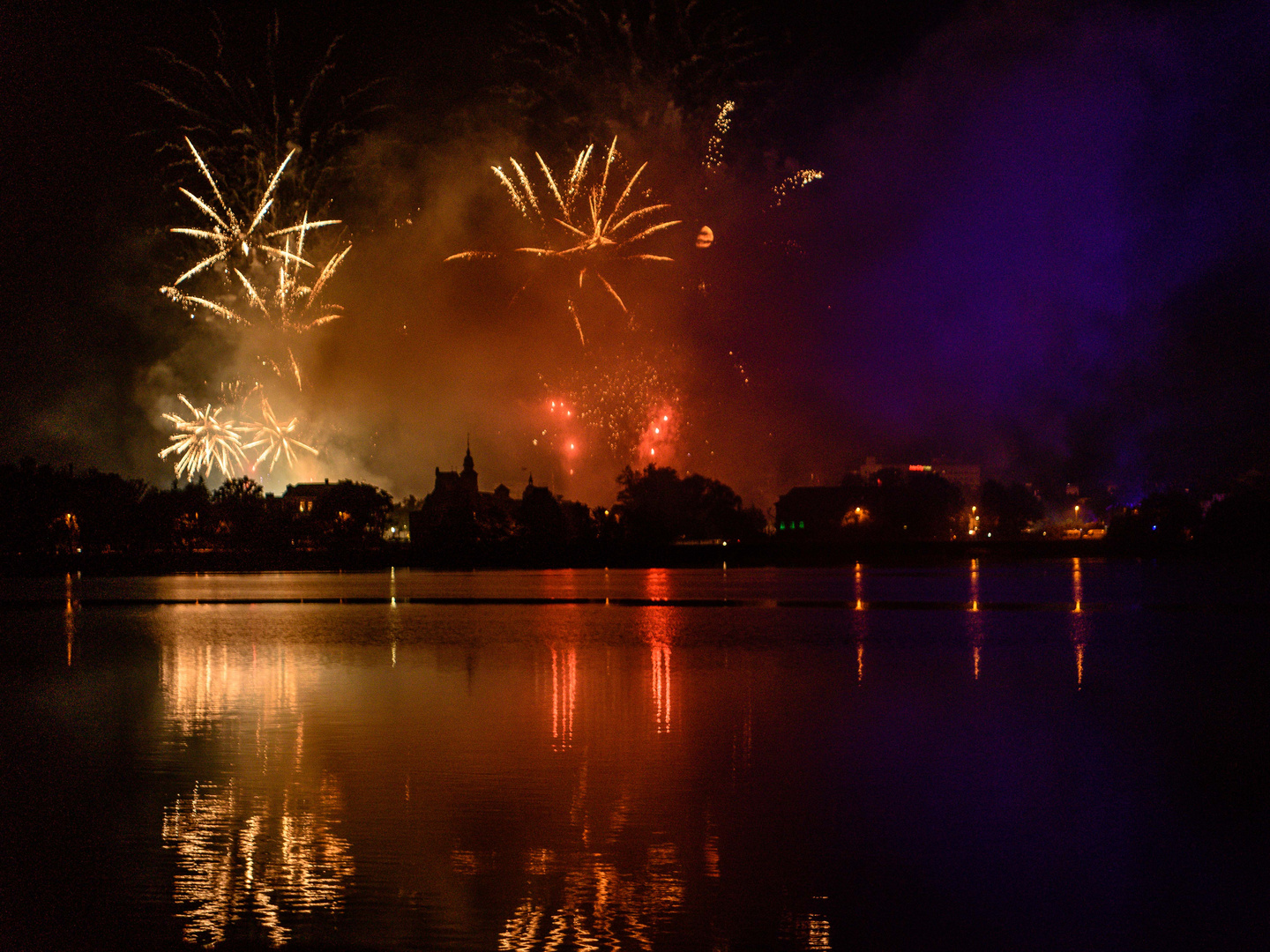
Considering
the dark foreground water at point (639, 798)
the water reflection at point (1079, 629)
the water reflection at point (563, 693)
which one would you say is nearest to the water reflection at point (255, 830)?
the dark foreground water at point (639, 798)

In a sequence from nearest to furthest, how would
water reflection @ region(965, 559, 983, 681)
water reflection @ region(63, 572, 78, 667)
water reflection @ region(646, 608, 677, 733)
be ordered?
water reflection @ region(646, 608, 677, 733), water reflection @ region(965, 559, 983, 681), water reflection @ region(63, 572, 78, 667)

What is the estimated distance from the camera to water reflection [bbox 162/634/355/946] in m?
9.16

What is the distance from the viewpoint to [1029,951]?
8375 mm

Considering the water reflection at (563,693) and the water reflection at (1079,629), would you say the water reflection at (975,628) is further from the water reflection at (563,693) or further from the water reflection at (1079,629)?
the water reflection at (563,693)

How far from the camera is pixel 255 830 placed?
11.3 metres

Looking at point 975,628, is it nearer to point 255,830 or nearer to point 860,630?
point 860,630

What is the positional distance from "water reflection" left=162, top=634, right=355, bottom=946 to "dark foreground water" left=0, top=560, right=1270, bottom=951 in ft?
0.15

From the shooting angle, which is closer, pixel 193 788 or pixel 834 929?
pixel 834 929

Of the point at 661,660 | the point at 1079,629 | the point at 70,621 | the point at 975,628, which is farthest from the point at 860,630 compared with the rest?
the point at 70,621

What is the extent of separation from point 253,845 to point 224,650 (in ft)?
66.6

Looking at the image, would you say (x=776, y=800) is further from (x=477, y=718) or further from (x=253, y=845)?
(x=477, y=718)

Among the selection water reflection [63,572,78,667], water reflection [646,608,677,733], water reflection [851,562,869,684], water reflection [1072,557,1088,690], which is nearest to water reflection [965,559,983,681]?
water reflection [1072,557,1088,690]

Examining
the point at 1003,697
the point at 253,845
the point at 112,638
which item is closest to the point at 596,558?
the point at 112,638

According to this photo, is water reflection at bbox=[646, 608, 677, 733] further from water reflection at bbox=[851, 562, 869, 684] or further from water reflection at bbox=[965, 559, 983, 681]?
water reflection at bbox=[965, 559, 983, 681]
